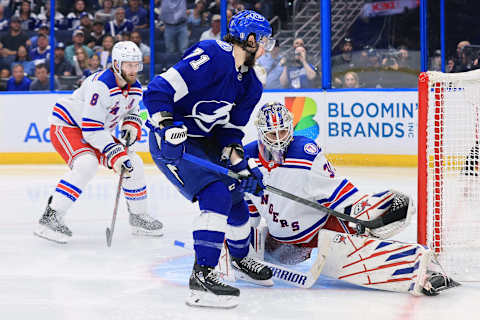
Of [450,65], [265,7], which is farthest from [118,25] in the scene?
[450,65]

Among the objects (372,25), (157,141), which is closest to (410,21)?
Answer: (372,25)

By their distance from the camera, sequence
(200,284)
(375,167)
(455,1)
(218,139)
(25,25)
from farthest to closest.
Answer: (25,25), (455,1), (375,167), (218,139), (200,284)

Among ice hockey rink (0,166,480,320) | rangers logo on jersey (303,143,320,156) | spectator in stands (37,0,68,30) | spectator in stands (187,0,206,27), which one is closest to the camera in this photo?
ice hockey rink (0,166,480,320)

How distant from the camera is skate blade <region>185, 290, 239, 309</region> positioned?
8.35ft

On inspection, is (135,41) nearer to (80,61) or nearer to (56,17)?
(80,61)

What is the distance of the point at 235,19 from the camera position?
8.76 feet

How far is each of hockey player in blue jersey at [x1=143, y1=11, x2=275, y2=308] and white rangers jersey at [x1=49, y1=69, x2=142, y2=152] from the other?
4.03 feet

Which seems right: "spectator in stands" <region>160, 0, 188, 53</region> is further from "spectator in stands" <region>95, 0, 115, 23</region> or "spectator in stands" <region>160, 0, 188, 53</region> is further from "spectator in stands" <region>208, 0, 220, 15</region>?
"spectator in stands" <region>95, 0, 115, 23</region>

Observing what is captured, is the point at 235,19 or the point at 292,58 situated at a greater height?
the point at 292,58

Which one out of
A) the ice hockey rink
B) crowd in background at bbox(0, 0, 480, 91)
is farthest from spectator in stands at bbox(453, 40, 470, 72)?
the ice hockey rink

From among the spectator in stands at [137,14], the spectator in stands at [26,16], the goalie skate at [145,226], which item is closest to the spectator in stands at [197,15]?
the spectator in stands at [137,14]

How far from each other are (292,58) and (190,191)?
5585 mm

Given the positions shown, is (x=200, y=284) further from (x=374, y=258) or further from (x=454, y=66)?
(x=454, y=66)

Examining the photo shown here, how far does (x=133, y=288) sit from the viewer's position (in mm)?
2887
